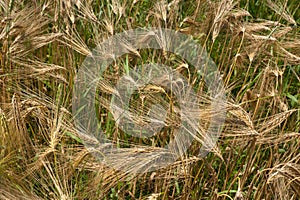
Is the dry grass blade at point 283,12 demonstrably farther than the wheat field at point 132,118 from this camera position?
Yes

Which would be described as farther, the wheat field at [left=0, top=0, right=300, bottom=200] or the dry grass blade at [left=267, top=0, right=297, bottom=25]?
the dry grass blade at [left=267, top=0, right=297, bottom=25]

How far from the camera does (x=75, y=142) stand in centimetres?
192

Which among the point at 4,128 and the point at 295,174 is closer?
the point at 295,174

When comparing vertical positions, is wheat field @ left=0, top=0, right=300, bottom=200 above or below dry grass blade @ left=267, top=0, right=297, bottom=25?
below

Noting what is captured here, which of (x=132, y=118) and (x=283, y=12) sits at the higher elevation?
(x=283, y=12)

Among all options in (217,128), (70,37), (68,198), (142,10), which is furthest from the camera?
(142,10)

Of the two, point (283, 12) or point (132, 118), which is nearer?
point (132, 118)

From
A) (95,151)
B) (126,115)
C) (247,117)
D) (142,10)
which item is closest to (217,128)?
(247,117)

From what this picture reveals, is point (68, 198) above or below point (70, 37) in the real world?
below

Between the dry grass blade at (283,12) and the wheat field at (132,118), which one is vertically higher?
the dry grass blade at (283,12)

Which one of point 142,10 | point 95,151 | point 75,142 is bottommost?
point 75,142

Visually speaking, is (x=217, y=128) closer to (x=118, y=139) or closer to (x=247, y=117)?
(x=247, y=117)

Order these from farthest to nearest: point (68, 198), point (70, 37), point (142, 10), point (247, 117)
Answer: point (142, 10), point (70, 37), point (247, 117), point (68, 198)

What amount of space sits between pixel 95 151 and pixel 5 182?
23cm
